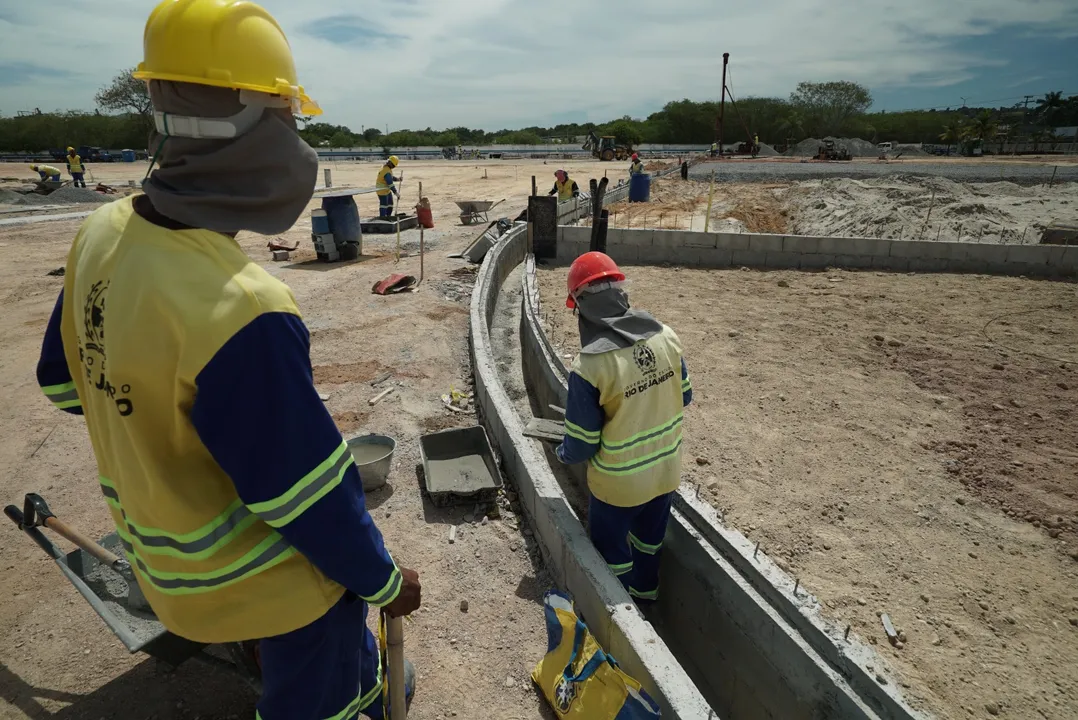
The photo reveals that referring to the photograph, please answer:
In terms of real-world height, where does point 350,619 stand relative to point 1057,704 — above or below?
above

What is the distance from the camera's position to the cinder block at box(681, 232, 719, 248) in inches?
441

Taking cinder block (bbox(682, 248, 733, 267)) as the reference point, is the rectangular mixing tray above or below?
below

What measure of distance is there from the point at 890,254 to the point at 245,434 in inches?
472

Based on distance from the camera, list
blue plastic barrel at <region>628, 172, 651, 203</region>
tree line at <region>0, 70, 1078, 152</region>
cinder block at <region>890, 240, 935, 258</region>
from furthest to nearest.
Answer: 1. tree line at <region>0, 70, 1078, 152</region>
2. blue plastic barrel at <region>628, 172, 651, 203</region>
3. cinder block at <region>890, 240, 935, 258</region>

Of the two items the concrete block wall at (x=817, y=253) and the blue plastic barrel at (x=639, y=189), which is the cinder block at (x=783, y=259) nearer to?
the concrete block wall at (x=817, y=253)

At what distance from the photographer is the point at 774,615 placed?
2.60m

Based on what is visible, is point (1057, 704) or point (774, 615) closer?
point (774, 615)

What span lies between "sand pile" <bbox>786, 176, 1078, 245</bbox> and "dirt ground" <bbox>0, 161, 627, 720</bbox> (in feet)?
37.1

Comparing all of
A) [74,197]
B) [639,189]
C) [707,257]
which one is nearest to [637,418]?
[707,257]

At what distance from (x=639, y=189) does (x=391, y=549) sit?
56.5ft

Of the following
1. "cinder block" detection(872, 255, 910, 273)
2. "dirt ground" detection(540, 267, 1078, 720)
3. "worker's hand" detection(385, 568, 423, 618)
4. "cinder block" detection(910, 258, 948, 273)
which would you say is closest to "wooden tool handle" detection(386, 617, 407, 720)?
"worker's hand" detection(385, 568, 423, 618)

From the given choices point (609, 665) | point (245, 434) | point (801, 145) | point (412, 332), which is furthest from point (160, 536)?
point (801, 145)

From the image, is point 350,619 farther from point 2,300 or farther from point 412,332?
point 2,300

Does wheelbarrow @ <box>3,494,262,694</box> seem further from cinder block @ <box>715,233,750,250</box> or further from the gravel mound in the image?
the gravel mound
